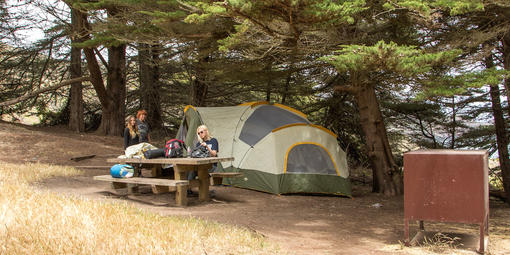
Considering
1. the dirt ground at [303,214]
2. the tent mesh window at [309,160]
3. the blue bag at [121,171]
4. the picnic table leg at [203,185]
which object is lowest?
the dirt ground at [303,214]

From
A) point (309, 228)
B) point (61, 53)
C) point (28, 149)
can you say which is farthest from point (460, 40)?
point (61, 53)

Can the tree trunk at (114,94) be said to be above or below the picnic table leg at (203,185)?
above

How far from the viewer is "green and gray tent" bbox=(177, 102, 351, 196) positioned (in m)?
9.54

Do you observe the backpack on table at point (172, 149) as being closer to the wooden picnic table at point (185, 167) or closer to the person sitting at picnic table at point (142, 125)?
the wooden picnic table at point (185, 167)

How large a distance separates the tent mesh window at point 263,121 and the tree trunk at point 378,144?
1359mm

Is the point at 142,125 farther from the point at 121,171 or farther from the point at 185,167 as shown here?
the point at 185,167

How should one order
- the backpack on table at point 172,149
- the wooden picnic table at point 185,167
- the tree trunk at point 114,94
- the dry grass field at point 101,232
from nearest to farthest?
the dry grass field at point 101,232 → the wooden picnic table at point 185,167 → the backpack on table at point 172,149 → the tree trunk at point 114,94

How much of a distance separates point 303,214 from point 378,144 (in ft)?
11.9

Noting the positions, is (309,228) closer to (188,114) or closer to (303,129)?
(303,129)

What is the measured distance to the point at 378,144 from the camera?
1023cm

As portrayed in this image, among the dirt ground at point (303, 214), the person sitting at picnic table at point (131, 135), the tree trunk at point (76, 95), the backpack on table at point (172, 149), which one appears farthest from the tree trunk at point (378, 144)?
the tree trunk at point (76, 95)

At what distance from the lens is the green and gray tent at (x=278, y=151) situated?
9.54 meters

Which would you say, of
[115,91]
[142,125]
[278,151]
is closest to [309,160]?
[278,151]

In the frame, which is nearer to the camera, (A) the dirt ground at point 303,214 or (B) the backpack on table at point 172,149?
(A) the dirt ground at point 303,214
